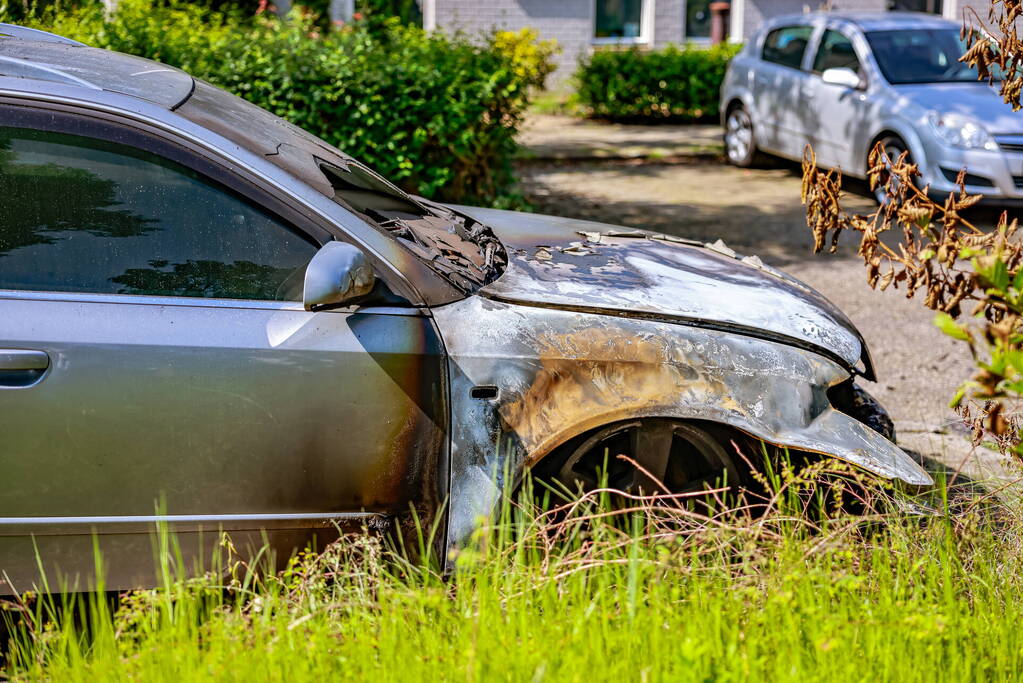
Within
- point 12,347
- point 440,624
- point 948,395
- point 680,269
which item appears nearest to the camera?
point 440,624

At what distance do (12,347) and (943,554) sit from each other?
253 centimetres

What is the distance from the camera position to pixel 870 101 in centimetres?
1031

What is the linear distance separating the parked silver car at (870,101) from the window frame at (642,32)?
22.6ft

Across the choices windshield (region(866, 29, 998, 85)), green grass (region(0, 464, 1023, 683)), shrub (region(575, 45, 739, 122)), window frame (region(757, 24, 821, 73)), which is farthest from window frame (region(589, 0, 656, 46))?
green grass (region(0, 464, 1023, 683))

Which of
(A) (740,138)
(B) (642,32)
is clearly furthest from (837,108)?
(B) (642,32)

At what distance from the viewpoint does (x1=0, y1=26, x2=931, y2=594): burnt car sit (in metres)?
3.05

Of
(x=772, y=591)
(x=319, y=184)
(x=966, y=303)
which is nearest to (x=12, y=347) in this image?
(x=319, y=184)

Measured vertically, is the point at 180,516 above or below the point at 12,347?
below

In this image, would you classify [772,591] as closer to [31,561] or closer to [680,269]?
[680,269]

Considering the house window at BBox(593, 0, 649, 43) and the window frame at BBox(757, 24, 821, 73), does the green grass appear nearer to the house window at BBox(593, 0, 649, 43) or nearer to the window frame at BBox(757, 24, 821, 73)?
the window frame at BBox(757, 24, 821, 73)

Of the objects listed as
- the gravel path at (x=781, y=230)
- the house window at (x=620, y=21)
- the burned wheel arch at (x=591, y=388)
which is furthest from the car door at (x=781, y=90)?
the burned wheel arch at (x=591, y=388)

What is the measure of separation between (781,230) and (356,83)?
406 centimetres

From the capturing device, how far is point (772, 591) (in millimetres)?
2775

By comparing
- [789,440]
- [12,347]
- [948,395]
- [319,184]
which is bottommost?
[948,395]
